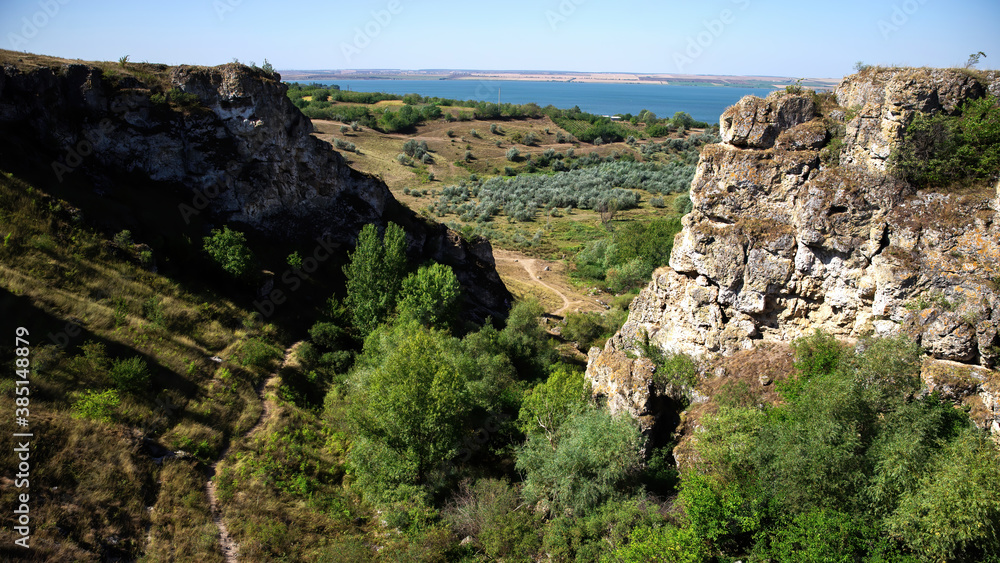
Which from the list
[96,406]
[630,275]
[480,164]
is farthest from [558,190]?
[96,406]

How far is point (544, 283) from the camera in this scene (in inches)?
1998

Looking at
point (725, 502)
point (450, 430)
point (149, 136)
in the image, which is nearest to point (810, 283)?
point (725, 502)

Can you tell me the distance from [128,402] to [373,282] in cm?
1334

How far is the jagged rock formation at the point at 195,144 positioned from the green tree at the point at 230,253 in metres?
3.46

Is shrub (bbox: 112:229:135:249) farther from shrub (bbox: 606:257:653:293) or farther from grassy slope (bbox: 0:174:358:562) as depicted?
shrub (bbox: 606:257:653:293)

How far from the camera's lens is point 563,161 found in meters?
104

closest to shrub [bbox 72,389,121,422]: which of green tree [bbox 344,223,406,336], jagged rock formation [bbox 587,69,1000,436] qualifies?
green tree [bbox 344,223,406,336]

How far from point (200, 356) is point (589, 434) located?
18.5 meters

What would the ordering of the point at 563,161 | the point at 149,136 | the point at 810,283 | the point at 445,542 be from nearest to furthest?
the point at 445,542 → the point at 810,283 → the point at 149,136 → the point at 563,161

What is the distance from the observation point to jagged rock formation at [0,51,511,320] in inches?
1117

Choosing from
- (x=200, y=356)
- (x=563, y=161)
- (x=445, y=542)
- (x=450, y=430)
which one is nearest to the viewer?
(x=445, y=542)

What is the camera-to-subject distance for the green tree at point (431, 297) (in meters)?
29.0

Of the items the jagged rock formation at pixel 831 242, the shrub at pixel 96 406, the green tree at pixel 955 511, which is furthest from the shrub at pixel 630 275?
the shrub at pixel 96 406

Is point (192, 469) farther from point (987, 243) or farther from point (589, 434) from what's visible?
point (987, 243)
